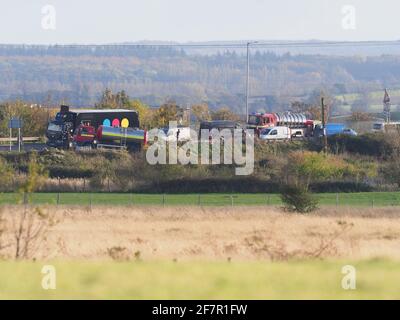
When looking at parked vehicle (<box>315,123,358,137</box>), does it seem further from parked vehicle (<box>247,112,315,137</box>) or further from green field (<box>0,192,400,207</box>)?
green field (<box>0,192,400,207</box>)

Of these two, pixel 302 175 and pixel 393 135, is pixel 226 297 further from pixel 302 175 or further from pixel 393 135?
pixel 393 135

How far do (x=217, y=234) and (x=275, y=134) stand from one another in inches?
1903

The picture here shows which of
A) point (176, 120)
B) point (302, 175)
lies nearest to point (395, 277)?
point (302, 175)

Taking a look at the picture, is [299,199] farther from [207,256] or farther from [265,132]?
[265,132]

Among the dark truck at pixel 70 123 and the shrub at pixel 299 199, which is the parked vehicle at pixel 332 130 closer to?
the dark truck at pixel 70 123

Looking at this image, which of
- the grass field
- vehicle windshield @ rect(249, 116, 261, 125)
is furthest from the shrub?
vehicle windshield @ rect(249, 116, 261, 125)

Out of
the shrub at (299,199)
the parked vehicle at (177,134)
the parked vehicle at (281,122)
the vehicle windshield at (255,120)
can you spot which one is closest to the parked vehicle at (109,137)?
the parked vehicle at (177,134)

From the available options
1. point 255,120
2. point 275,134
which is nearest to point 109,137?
point 275,134

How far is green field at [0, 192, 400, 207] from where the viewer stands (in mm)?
45594

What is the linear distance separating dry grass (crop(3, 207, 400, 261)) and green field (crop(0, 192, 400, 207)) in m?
5.01

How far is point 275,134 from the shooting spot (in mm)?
76312

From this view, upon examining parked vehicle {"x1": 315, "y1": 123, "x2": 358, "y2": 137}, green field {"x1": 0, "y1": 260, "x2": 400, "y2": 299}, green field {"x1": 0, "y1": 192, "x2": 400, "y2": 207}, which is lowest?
green field {"x1": 0, "y1": 192, "x2": 400, "y2": 207}

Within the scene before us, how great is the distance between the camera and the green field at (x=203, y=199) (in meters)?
45.6
